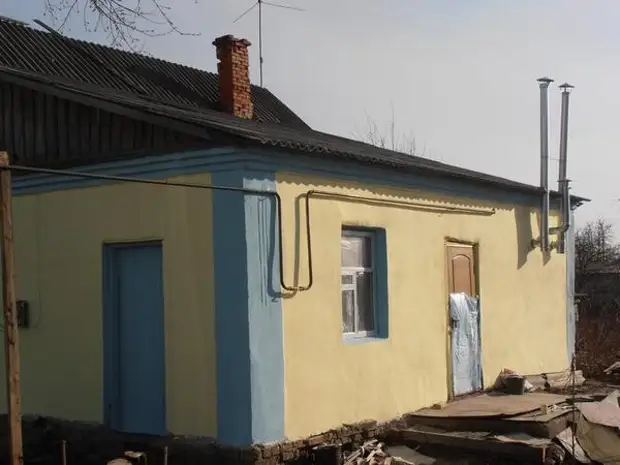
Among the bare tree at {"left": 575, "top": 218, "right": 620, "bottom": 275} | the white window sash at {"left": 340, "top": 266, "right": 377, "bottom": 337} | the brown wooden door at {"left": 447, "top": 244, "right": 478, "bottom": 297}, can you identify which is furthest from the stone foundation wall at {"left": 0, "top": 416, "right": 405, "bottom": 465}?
the bare tree at {"left": 575, "top": 218, "right": 620, "bottom": 275}

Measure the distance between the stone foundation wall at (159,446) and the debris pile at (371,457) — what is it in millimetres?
176

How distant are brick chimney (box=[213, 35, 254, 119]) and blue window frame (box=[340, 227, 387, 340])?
4.84 meters

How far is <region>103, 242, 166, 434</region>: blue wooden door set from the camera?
31.7ft

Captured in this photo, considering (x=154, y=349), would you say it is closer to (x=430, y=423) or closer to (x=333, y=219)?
(x=333, y=219)

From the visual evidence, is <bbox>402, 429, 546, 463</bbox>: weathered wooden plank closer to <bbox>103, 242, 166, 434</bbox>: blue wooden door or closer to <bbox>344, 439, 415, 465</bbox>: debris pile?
<bbox>344, 439, 415, 465</bbox>: debris pile

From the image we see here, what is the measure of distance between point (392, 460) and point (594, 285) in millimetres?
28128

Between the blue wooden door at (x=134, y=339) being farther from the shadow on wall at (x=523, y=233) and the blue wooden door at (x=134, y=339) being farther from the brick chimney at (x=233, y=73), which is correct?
the shadow on wall at (x=523, y=233)

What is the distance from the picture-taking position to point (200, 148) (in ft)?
29.8

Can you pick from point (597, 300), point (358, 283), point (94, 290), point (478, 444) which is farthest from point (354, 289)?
point (597, 300)

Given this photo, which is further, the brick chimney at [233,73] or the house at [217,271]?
the brick chimney at [233,73]

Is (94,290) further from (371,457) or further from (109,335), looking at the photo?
(371,457)

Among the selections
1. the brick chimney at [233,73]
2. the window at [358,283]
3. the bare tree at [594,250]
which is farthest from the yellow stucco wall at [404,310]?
the bare tree at [594,250]

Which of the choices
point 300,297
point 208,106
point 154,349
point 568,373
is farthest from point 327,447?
point 208,106

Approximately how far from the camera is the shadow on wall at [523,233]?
1417 centimetres
